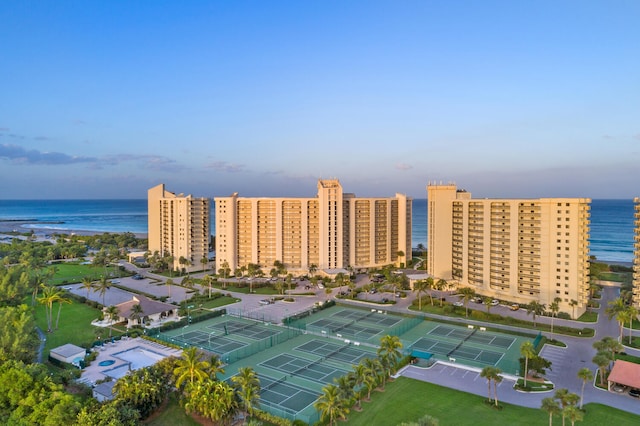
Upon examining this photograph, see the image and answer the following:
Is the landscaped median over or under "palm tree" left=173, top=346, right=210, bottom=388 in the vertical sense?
under

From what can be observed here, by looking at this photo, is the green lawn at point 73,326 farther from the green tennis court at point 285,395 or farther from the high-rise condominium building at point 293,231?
the high-rise condominium building at point 293,231

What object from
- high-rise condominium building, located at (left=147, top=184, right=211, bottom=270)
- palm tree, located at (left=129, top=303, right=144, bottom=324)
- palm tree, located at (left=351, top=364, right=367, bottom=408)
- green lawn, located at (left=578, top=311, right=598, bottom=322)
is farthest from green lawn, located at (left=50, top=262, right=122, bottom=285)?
green lawn, located at (left=578, top=311, right=598, bottom=322)

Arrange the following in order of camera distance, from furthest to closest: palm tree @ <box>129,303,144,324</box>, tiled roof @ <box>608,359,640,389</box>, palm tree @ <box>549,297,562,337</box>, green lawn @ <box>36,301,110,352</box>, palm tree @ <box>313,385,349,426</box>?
palm tree @ <box>549,297,562,337</box>, palm tree @ <box>129,303,144,324</box>, green lawn @ <box>36,301,110,352</box>, tiled roof @ <box>608,359,640,389</box>, palm tree @ <box>313,385,349,426</box>

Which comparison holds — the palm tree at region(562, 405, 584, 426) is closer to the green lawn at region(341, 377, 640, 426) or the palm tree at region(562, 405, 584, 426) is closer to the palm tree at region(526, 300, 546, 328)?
the green lawn at region(341, 377, 640, 426)

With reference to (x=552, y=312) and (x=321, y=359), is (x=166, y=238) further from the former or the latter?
(x=552, y=312)

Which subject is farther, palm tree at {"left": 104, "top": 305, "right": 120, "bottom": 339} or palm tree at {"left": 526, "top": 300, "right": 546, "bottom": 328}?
palm tree at {"left": 526, "top": 300, "right": 546, "bottom": 328}

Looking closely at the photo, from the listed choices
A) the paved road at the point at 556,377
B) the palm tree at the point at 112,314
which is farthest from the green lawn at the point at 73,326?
the paved road at the point at 556,377

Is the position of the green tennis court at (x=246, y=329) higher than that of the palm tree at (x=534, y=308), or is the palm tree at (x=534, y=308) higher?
the palm tree at (x=534, y=308)
